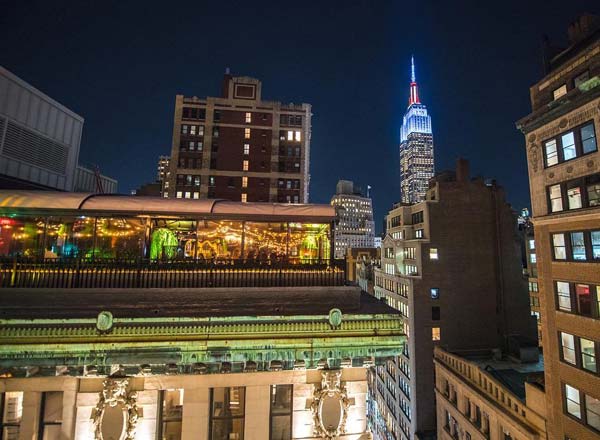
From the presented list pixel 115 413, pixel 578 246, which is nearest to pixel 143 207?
pixel 115 413

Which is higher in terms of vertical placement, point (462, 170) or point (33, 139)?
point (462, 170)

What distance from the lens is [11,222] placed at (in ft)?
41.1

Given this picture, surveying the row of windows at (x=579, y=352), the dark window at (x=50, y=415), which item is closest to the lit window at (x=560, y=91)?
the row of windows at (x=579, y=352)

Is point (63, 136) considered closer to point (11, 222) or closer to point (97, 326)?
point (11, 222)

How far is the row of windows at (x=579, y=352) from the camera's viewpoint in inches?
695

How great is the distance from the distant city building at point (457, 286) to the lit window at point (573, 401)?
955 inches

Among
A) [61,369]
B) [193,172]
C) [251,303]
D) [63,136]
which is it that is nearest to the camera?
[61,369]

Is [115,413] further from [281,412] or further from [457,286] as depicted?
[457,286]

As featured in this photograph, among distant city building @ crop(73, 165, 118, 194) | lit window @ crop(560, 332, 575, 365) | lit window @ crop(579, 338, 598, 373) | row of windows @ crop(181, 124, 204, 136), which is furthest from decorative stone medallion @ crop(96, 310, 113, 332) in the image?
row of windows @ crop(181, 124, 204, 136)

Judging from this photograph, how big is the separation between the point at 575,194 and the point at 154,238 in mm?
26862

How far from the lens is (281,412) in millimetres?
10969

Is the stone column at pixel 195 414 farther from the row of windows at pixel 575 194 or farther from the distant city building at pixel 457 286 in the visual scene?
the distant city building at pixel 457 286

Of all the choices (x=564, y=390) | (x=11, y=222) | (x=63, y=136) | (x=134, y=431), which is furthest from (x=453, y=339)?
(x=63, y=136)

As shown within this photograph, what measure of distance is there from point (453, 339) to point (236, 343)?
141 ft
